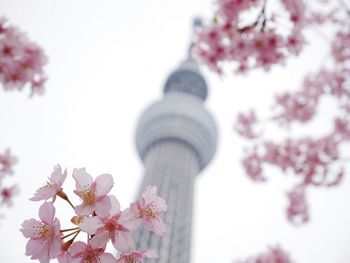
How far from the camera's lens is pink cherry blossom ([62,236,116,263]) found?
197cm

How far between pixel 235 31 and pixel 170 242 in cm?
2698

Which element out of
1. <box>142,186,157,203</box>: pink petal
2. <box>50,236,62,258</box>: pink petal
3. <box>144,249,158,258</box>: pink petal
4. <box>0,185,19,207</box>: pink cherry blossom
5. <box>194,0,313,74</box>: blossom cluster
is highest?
<box>194,0,313,74</box>: blossom cluster

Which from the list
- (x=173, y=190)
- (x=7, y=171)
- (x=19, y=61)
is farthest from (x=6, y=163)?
(x=173, y=190)

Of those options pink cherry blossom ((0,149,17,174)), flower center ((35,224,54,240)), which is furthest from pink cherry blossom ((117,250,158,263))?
pink cherry blossom ((0,149,17,174))

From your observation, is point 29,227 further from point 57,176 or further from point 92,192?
point 92,192

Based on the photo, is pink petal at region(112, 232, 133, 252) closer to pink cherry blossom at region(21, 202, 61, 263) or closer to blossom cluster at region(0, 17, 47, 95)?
pink cherry blossom at region(21, 202, 61, 263)

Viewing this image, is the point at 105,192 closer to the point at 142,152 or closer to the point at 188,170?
the point at 188,170

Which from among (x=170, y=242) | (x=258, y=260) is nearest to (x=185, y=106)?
(x=170, y=242)

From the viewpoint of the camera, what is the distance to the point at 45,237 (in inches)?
81.5

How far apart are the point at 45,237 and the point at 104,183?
411 millimetres

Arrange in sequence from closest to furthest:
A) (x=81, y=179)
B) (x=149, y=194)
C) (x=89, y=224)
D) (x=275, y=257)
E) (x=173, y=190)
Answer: (x=89, y=224)
(x=81, y=179)
(x=149, y=194)
(x=275, y=257)
(x=173, y=190)

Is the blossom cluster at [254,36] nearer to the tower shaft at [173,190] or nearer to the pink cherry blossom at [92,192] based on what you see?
the pink cherry blossom at [92,192]

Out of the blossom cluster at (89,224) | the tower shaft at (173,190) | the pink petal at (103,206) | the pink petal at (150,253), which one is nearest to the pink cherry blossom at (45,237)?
the blossom cluster at (89,224)

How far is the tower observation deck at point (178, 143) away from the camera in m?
34.2
